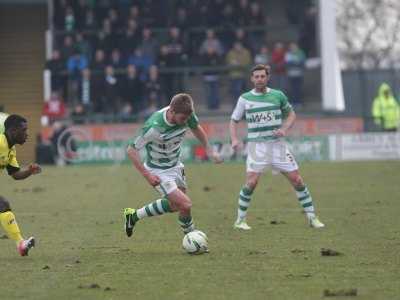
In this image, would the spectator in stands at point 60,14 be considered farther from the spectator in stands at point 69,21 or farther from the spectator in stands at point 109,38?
the spectator in stands at point 109,38

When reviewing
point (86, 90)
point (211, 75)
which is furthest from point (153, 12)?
point (86, 90)

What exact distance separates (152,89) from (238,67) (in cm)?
298

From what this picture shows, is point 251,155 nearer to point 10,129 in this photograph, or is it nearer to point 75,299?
point 10,129

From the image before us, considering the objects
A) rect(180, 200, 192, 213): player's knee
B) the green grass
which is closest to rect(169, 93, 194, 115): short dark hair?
rect(180, 200, 192, 213): player's knee

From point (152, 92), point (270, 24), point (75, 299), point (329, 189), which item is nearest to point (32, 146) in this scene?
point (152, 92)

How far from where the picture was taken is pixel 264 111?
14320 millimetres

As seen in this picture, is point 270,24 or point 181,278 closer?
point 181,278

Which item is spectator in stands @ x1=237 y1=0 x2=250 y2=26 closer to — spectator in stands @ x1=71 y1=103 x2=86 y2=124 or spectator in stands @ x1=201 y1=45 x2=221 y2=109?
spectator in stands @ x1=201 y1=45 x2=221 y2=109

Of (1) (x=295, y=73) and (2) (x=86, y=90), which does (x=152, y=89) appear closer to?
(2) (x=86, y=90)

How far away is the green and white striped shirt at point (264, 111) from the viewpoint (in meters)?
14.3

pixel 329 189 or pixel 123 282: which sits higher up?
pixel 123 282

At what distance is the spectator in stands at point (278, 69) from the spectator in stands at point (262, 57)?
30cm

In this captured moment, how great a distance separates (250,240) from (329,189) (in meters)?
9.32

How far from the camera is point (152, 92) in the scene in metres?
34.4
